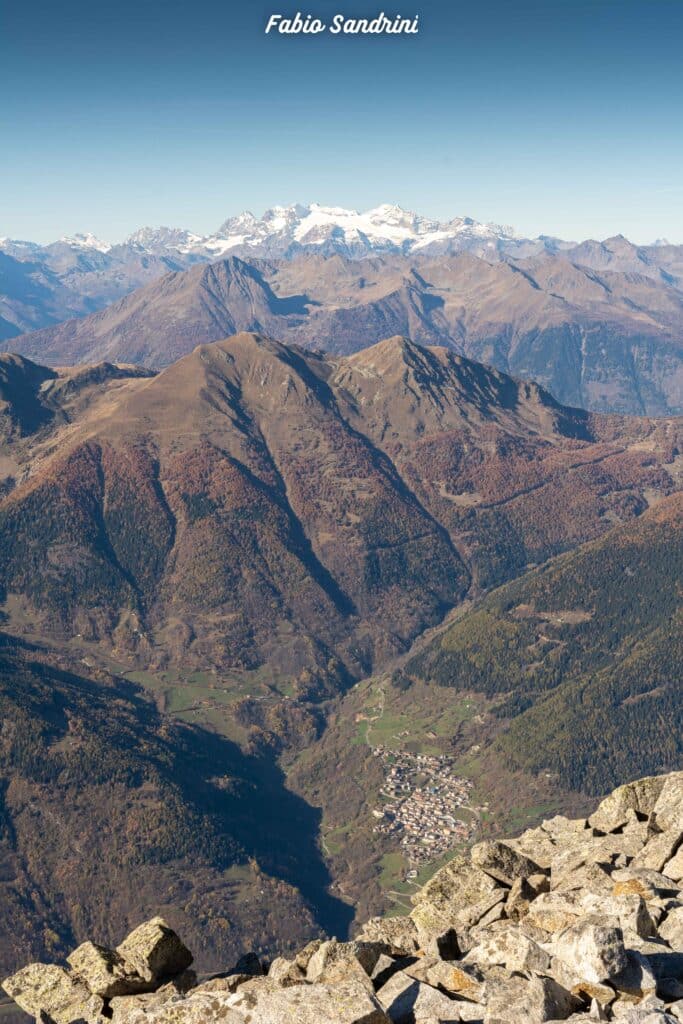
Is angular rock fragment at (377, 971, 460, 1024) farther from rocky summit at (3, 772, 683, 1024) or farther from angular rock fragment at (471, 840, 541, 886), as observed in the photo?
angular rock fragment at (471, 840, 541, 886)

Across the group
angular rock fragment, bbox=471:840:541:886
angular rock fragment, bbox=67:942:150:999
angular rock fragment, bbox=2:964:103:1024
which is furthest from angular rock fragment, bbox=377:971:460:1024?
angular rock fragment, bbox=471:840:541:886

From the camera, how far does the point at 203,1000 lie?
89.6 feet

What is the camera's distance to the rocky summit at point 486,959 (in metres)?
26.6

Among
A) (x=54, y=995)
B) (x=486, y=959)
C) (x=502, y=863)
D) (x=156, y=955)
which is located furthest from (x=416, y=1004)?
(x=502, y=863)

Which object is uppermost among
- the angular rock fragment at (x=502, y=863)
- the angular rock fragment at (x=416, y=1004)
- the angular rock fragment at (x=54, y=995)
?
the angular rock fragment at (x=416, y=1004)

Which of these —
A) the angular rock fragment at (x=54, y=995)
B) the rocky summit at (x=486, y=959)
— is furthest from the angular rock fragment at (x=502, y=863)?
the angular rock fragment at (x=54, y=995)

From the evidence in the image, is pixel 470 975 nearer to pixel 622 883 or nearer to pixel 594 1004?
pixel 594 1004

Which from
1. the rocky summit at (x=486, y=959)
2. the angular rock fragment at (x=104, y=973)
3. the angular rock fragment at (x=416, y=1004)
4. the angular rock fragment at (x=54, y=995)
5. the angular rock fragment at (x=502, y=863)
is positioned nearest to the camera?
the rocky summit at (x=486, y=959)

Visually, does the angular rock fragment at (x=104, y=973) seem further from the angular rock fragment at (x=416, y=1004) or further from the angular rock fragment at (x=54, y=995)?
the angular rock fragment at (x=416, y=1004)

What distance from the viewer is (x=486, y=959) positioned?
3200 cm

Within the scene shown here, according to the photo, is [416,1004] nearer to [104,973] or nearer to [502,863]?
[104,973]

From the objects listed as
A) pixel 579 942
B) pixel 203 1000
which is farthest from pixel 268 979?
pixel 579 942

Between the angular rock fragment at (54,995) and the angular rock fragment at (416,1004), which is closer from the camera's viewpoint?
the angular rock fragment at (416,1004)

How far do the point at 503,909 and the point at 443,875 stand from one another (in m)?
5.32
